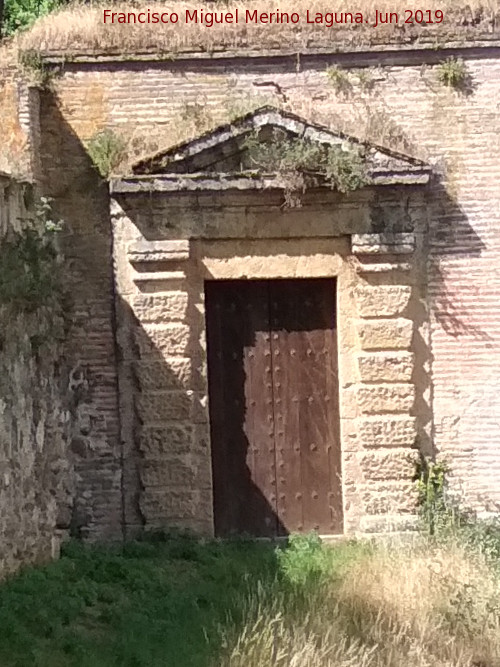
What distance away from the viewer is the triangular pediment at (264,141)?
8641 millimetres

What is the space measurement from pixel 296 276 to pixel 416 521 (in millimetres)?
2335

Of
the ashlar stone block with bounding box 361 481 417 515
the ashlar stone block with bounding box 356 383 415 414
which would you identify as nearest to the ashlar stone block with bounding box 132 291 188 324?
the ashlar stone block with bounding box 356 383 415 414

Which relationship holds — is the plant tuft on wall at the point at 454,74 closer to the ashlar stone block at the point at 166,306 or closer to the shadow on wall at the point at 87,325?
the ashlar stone block at the point at 166,306

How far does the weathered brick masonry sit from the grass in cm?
69

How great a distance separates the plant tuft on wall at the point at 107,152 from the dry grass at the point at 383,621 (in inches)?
153

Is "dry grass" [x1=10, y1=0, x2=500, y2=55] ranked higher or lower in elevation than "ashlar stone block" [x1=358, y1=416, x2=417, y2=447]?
higher

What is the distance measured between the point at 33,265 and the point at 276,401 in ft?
8.03

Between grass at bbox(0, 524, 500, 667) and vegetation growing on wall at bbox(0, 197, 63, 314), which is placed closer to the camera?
grass at bbox(0, 524, 500, 667)

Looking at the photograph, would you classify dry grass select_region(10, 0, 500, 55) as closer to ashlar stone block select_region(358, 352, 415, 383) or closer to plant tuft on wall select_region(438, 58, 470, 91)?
plant tuft on wall select_region(438, 58, 470, 91)

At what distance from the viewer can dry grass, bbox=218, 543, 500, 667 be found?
6.02 meters

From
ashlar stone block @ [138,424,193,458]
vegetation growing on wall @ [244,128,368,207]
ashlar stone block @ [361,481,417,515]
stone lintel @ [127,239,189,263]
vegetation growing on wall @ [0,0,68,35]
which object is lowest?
ashlar stone block @ [361,481,417,515]

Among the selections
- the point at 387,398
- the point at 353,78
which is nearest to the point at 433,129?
the point at 353,78

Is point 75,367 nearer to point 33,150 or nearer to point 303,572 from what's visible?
point 33,150

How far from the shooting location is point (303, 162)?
8602mm
